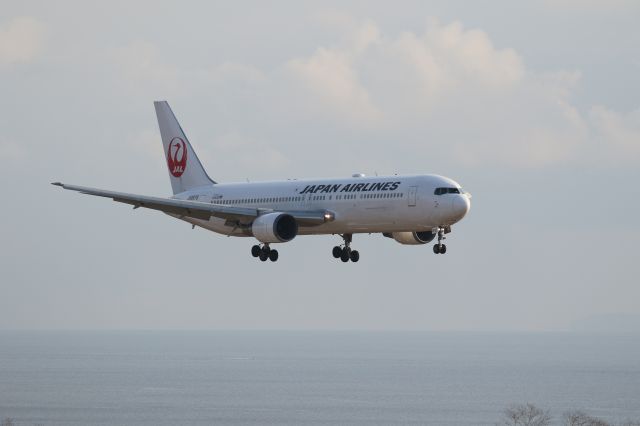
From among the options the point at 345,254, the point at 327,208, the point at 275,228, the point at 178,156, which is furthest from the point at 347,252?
the point at 178,156

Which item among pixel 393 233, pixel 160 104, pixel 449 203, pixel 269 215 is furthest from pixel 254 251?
pixel 160 104

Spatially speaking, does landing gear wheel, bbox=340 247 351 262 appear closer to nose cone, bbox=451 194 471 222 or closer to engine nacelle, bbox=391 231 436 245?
engine nacelle, bbox=391 231 436 245

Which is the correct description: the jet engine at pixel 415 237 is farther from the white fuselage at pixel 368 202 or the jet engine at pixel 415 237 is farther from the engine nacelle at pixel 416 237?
the white fuselage at pixel 368 202

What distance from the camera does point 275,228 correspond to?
7769cm

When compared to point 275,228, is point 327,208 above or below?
above

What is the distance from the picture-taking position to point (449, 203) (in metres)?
72.8

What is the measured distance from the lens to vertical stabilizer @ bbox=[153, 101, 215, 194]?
95.2 meters

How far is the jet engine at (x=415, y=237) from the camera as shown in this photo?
3184 inches

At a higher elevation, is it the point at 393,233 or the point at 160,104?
the point at 160,104

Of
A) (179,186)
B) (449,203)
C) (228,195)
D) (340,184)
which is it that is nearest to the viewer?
(449,203)

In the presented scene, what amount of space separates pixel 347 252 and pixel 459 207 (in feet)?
37.3

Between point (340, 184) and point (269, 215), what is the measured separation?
16.8 ft

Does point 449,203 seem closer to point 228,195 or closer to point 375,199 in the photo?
point 375,199

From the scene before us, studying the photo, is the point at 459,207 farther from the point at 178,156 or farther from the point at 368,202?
the point at 178,156
